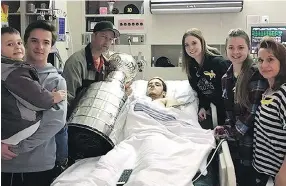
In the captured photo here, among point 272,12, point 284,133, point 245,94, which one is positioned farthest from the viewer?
point 272,12

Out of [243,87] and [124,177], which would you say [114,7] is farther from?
[124,177]

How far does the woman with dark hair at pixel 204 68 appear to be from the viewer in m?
2.70

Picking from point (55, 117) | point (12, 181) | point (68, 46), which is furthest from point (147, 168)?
point (68, 46)

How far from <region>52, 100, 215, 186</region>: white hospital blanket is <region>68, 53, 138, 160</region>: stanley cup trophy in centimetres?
8

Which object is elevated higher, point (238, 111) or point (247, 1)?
point (247, 1)

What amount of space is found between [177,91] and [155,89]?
0.83ft

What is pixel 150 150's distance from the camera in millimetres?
1949

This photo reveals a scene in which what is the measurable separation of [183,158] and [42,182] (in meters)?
0.78

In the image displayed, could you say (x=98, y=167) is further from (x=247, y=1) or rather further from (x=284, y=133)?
(x=247, y=1)

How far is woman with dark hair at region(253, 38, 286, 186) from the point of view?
173 cm

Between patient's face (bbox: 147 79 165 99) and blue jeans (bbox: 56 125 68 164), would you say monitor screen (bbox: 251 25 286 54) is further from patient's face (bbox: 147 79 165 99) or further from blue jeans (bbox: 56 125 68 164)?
blue jeans (bbox: 56 125 68 164)

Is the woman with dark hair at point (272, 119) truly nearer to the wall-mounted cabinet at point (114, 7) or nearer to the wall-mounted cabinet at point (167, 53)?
the wall-mounted cabinet at point (167, 53)

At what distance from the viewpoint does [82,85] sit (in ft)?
8.55

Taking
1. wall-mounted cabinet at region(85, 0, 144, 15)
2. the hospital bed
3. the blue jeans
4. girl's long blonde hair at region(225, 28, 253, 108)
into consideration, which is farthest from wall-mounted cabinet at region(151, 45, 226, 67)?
the blue jeans
